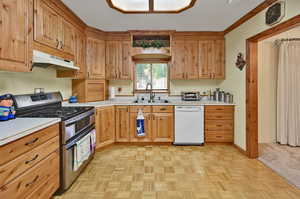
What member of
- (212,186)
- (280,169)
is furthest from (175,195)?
(280,169)

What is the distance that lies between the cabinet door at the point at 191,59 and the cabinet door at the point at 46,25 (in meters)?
2.56

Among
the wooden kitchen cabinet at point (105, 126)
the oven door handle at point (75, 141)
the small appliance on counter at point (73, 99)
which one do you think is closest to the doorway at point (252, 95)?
the wooden kitchen cabinet at point (105, 126)

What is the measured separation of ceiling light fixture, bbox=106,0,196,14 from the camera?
8.41 feet

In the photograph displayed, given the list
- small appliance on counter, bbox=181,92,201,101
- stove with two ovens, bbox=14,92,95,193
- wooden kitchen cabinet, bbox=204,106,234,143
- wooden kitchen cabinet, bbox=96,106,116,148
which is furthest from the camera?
small appliance on counter, bbox=181,92,201,101

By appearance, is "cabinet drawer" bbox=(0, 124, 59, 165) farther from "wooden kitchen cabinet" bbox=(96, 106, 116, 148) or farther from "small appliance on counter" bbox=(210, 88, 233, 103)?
"small appliance on counter" bbox=(210, 88, 233, 103)

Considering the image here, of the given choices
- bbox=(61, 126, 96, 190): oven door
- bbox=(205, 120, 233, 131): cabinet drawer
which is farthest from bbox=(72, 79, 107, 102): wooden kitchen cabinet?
bbox=(205, 120, 233, 131): cabinet drawer

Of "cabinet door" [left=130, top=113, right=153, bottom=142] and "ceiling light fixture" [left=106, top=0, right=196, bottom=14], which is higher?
"ceiling light fixture" [left=106, top=0, right=196, bottom=14]

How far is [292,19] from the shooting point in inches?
81.7

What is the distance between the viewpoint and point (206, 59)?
3986 millimetres

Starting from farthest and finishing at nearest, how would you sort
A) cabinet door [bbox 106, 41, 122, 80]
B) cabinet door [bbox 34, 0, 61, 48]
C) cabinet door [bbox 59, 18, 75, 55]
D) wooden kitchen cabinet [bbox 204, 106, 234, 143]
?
cabinet door [bbox 106, 41, 122, 80], wooden kitchen cabinet [bbox 204, 106, 234, 143], cabinet door [bbox 59, 18, 75, 55], cabinet door [bbox 34, 0, 61, 48]

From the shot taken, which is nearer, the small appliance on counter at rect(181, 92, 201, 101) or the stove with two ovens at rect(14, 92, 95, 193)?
the stove with two ovens at rect(14, 92, 95, 193)

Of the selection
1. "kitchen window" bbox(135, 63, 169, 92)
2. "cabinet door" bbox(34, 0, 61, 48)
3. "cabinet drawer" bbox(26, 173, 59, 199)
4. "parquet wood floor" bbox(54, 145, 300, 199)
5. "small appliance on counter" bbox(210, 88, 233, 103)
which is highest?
"cabinet door" bbox(34, 0, 61, 48)

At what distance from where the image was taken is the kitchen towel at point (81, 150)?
213cm

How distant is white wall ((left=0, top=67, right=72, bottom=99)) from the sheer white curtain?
4235mm
